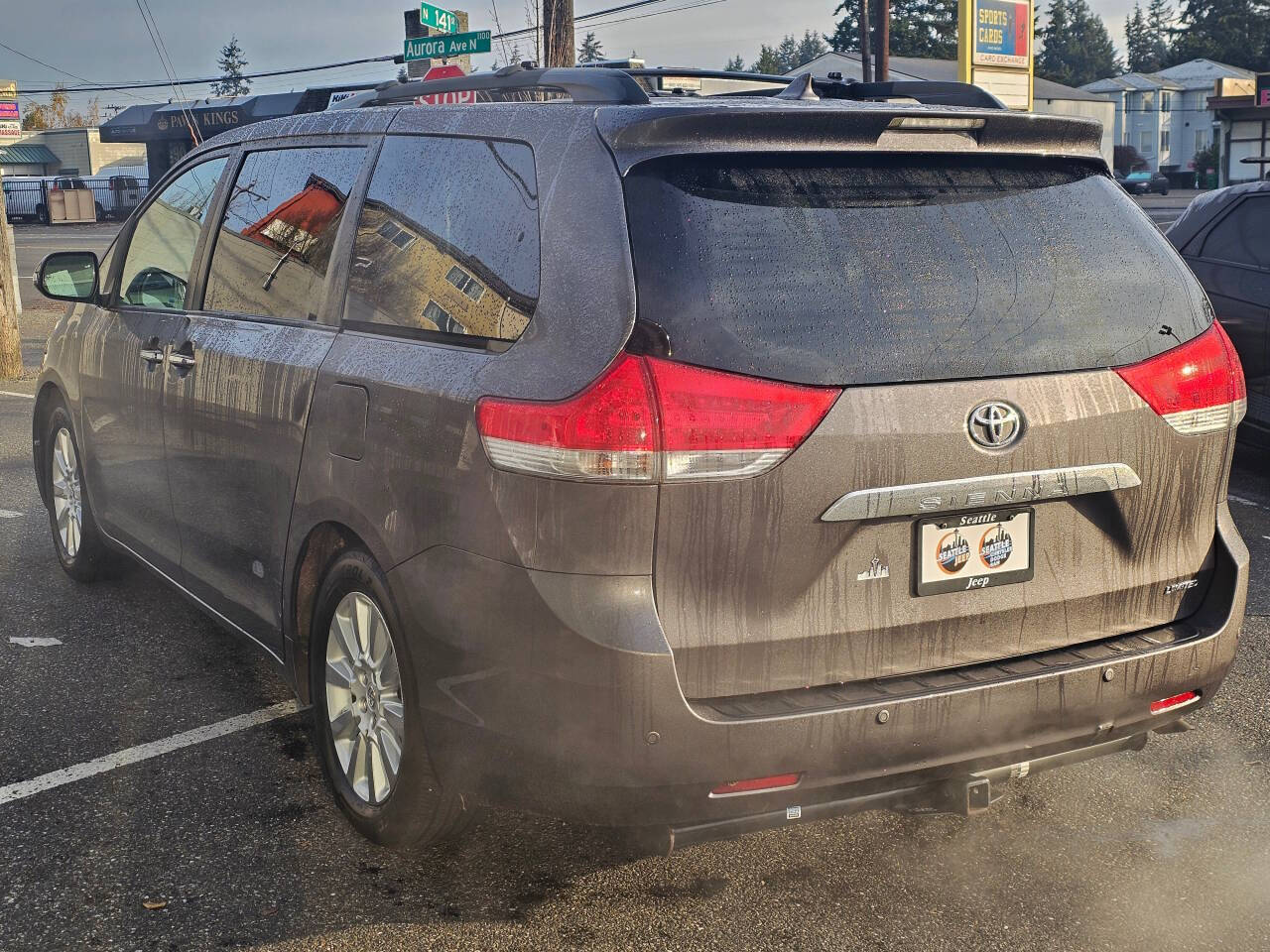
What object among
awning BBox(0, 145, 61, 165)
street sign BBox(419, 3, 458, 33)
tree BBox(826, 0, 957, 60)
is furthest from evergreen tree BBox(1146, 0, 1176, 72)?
street sign BBox(419, 3, 458, 33)


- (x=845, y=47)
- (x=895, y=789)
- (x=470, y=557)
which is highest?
(x=845, y=47)

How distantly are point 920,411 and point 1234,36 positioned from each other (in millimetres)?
146764

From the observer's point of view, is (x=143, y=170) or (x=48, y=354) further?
(x=143, y=170)

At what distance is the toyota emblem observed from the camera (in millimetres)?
2994

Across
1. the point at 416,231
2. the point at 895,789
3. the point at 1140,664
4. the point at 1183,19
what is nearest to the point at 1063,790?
the point at 1140,664

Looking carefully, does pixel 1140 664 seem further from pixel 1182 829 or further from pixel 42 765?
pixel 42 765

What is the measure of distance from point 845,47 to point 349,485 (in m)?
119

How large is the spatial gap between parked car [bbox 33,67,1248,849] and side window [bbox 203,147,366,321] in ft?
0.76

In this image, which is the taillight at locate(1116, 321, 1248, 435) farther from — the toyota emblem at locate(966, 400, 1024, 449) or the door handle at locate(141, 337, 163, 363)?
the door handle at locate(141, 337, 163, 363)

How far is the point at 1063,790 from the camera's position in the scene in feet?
13.4

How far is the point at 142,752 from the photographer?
437cm

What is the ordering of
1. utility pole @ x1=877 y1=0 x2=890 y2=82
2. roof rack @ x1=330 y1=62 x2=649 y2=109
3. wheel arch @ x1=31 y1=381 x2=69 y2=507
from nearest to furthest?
1. roof rack @ x1=330 y1=62 x2=649 y2=109
2. wheel arch @ x1=31 y1=381 x2=69 y2=507
3. utility pole @ x1=877 y1=0 x2=890 y2=82

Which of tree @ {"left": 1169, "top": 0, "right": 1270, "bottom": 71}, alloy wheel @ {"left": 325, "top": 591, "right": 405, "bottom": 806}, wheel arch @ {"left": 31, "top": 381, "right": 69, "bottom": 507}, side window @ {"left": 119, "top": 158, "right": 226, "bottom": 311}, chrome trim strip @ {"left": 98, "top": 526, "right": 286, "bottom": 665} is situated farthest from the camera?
tree @ {"left": 1169, "top": 0, "right": 1270, "bottom": 71}

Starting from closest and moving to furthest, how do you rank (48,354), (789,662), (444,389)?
(789,662)
(444,389)
(48,354)
